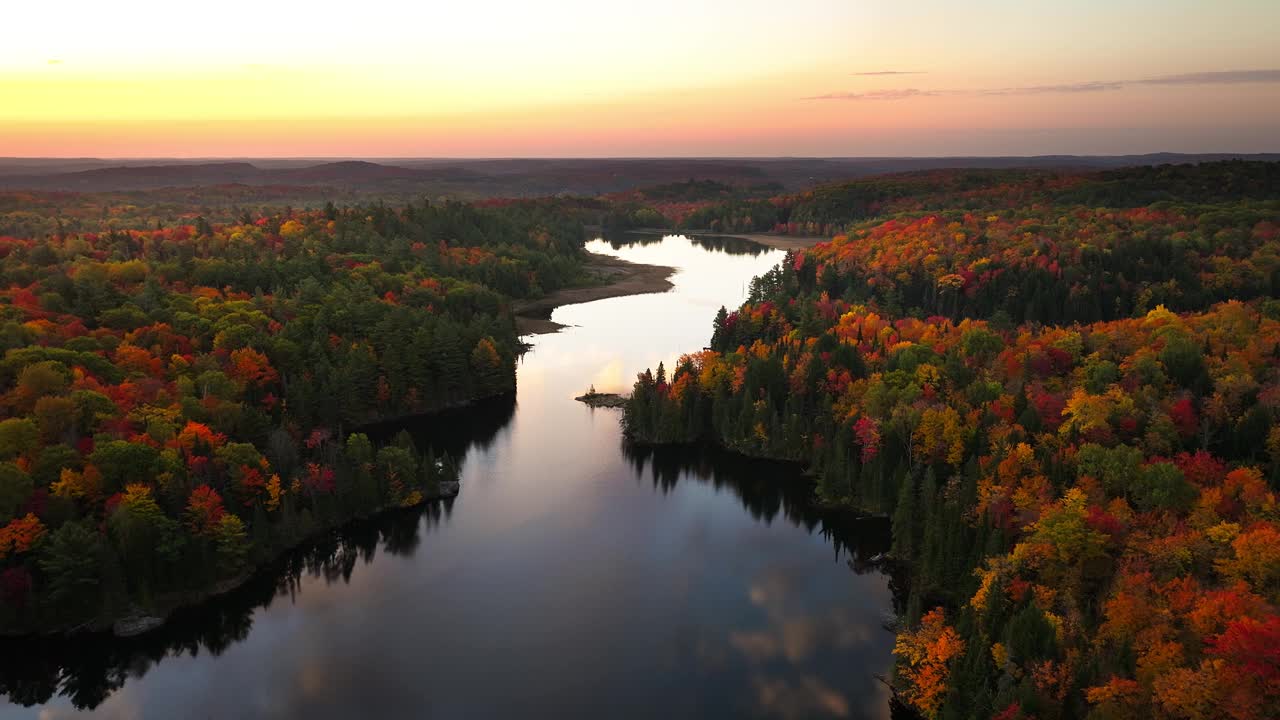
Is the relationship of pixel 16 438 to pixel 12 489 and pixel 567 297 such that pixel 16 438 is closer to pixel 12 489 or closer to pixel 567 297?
pixel 12 489

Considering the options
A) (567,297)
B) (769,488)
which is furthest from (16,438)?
(567,297)

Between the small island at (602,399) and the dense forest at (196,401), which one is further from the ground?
the dense forest at (196,401)

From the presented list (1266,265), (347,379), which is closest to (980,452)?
(347,379)

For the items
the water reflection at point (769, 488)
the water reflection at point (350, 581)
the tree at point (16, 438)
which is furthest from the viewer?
the water reflection at point (769, 488)

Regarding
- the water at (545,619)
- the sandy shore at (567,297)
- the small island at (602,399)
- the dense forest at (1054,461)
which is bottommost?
the water at (545,619)

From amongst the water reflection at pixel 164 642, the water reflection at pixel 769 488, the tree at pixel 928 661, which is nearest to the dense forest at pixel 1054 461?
the tree at pixel 928 661

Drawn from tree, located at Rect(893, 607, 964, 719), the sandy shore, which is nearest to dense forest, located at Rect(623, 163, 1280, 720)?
tree, located at Rect(893, 607, 964, 719)

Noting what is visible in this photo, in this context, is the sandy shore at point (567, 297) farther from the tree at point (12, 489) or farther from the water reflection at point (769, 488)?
the tree at point (12, 489)

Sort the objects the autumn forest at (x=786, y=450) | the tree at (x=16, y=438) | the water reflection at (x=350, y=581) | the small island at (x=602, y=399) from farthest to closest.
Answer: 1. the small island at (x=602, y=399)
2. the tree at (x=16, y=438)
3. the water reflection at (x=350, y=581)
4. the autumn forest at (x=786, y=450)
